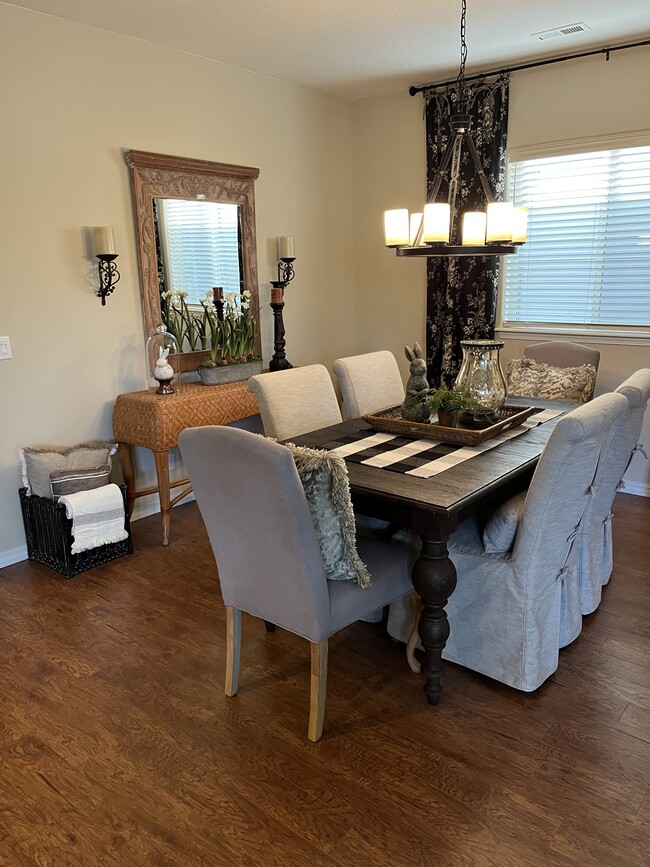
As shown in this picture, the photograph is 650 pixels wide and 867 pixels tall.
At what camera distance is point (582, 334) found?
4.45m

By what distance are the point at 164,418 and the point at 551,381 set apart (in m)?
2.28

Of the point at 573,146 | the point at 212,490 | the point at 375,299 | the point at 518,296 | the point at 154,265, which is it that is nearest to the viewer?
the point at 212,490

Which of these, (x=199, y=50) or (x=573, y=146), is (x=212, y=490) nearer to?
(x=199, y=50)

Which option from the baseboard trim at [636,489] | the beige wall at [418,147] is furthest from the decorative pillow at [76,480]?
the baseboard trim at [636,489]

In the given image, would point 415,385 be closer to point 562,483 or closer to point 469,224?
point 469,224

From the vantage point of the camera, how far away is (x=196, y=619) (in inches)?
116

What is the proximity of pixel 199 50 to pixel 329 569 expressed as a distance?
3.36 meters

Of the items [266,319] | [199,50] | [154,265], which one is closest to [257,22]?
[199,50]

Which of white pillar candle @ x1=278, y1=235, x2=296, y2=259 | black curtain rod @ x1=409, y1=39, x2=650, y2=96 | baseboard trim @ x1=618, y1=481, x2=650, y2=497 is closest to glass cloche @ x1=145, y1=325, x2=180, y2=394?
white pillar candle @ x1=278, y1=235, x2=296, y2=259

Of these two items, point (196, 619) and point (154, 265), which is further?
point (154, 265)

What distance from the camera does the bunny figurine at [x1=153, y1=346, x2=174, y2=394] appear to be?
3.81 metres

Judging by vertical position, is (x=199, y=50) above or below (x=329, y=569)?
above

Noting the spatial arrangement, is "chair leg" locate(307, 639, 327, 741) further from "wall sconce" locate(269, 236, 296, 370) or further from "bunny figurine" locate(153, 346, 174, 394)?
"wall sconce" locate(269, 236, 296, 370)

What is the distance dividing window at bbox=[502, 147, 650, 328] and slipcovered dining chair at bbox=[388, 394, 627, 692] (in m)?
2.34
